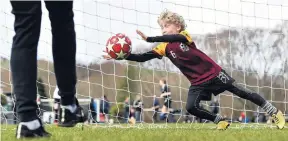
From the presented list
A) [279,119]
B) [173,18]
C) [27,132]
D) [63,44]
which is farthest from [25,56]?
[279,119]

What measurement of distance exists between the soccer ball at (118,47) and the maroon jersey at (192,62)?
568 mm

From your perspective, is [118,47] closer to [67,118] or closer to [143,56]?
[143,56]

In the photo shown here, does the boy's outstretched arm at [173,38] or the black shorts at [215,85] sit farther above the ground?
the boy's outstretched arm at [173,38]

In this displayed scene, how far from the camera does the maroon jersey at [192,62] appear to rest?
6.31m

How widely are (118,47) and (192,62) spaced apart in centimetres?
86

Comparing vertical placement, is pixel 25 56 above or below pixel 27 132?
above

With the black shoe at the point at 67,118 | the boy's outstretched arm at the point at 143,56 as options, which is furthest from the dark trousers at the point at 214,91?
the black shoe at the point at 67,118

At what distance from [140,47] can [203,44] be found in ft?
3.98

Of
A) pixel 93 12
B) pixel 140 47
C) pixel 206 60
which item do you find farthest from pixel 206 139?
pixel 140 47

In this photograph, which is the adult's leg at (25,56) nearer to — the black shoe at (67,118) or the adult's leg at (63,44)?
the adult's leg at (63,44)

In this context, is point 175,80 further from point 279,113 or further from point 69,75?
point 69,75

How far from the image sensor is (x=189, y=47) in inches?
253

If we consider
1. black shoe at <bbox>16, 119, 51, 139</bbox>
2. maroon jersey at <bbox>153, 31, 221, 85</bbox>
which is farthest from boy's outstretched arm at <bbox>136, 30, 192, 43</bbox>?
black shoe at <bbox>16, 119, 51, 139</bbox>

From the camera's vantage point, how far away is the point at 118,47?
6199mm
